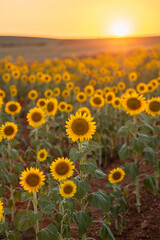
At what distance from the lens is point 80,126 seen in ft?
10.2

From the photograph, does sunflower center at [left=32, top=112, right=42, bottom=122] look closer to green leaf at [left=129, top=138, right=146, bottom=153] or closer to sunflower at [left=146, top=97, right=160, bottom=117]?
green leaf at [left=129, top=138, right=146, bottom=153]

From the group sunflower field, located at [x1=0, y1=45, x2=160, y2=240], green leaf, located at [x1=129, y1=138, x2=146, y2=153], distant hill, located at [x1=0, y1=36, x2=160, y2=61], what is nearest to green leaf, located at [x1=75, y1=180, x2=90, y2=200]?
sunflower field, located at [x1=0, y1=45, x2=160, y2=240]

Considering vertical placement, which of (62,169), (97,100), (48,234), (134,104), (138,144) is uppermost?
(97,100)

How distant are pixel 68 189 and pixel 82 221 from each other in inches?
15.8

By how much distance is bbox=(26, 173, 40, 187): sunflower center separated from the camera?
118 inches

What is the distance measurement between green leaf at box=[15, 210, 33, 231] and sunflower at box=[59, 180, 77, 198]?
0.40 m

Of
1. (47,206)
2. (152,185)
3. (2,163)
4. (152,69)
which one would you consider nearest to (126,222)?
(152,185)

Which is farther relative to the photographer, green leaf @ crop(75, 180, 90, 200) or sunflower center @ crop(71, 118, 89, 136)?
sunflower center @ crop(71, 118, 89, 136)

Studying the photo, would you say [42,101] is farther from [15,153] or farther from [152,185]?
[152,185]

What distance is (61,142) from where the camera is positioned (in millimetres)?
6887

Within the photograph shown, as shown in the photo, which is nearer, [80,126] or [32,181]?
[32,181]

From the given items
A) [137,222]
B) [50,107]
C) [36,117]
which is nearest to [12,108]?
[50,107]

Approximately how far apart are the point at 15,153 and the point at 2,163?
241 mm

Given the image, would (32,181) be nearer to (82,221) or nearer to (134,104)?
(82,221)
